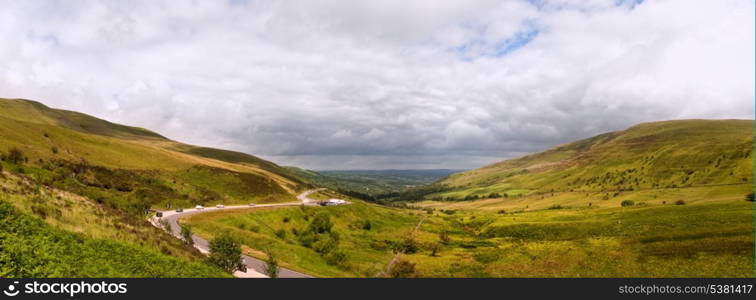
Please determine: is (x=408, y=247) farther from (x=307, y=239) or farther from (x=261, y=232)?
(x=261, y=232)

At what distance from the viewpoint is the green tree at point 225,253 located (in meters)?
37.0

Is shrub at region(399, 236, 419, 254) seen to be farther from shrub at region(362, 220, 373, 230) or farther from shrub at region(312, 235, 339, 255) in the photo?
shrub at region(362, 220, 373, 230)

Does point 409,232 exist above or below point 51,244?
below

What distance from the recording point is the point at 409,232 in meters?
117

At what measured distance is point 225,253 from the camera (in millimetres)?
38469

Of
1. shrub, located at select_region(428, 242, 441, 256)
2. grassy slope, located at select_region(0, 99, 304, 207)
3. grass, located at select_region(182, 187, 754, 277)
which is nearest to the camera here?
grass, located at select_region(182, 187, 754, 277)

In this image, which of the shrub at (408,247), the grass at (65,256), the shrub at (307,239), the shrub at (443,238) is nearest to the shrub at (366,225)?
the shrub at (408,247)

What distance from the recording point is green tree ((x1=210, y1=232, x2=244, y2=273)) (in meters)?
37.0

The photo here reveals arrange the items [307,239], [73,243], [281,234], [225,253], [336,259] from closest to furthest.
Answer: [73,243]
[225,253]
[336,259]
[307,239]
[281,234]

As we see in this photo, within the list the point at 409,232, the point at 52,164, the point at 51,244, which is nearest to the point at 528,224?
the point at 409,232

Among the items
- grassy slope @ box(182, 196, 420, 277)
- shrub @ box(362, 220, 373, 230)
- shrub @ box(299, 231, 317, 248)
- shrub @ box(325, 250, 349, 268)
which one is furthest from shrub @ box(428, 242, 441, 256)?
shrub @ box(299, 231, 317, 248)

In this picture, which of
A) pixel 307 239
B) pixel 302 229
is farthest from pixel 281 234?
pixel 302 229

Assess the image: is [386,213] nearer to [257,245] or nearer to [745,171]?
[257,245]
